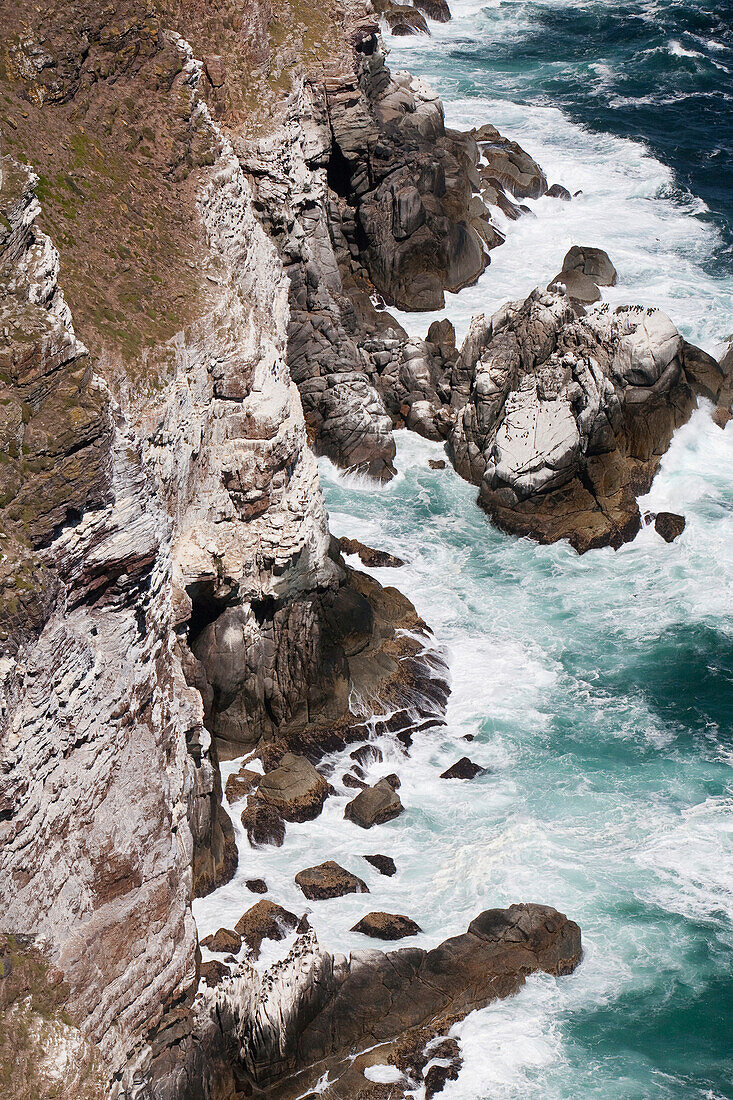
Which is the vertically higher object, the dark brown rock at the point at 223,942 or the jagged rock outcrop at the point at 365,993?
the dark brown rock at the point at 223,942

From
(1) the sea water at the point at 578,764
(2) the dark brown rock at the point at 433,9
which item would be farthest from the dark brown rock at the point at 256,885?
(2) the dark brown rock at the point at 433,9

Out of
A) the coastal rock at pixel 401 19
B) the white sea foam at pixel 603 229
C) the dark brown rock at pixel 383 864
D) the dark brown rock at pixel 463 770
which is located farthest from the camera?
the coastal rock at pixel 401 19

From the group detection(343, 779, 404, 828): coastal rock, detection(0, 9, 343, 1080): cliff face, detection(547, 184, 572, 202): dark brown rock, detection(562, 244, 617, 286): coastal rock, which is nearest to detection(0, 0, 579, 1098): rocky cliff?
detection(0, 9, 343, 1080): cliff face

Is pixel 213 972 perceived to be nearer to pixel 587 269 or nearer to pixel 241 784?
pixel 241 784

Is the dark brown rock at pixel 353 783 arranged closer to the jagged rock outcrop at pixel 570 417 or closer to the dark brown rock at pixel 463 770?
the dark brown rock at pixel 463 770

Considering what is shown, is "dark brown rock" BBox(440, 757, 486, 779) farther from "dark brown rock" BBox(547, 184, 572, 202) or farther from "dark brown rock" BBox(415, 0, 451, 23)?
"dark brown rock" BBox(415, 0, 451, 23)

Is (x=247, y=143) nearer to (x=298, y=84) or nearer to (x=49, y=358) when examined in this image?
(x=298, y=84)

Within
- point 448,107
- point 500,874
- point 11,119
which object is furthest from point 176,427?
point 448,107
